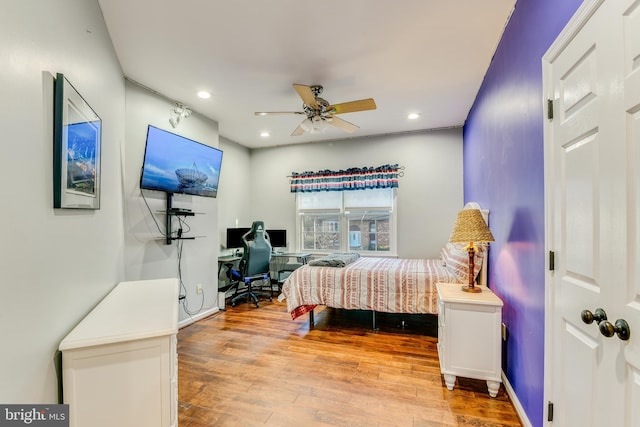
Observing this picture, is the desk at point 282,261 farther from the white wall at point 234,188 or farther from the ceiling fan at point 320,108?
the ceiling fan at point 320,108

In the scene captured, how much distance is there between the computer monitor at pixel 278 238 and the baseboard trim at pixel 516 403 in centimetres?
371

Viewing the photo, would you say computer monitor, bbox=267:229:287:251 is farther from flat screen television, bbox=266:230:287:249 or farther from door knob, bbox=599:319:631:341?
door knob, bbox=599:319:631:341

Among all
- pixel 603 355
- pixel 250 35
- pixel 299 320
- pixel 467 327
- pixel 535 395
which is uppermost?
pixel 250 35

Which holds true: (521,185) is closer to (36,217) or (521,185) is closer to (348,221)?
(36,217)

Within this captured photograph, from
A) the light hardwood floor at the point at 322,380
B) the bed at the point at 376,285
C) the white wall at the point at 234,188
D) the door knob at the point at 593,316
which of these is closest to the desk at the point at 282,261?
the white wall at the point at 234,188

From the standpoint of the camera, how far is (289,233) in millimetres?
5363

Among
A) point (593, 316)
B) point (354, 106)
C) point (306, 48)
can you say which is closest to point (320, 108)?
point (354, 106)

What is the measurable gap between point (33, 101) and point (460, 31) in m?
2.59

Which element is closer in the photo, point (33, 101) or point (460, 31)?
point (33, 101)

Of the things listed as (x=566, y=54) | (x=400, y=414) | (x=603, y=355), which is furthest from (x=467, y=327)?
Result: (x=566, y=54)

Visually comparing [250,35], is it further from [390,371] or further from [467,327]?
[390,371]

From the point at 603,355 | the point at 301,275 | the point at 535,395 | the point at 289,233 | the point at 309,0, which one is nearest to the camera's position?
the point at 603,355

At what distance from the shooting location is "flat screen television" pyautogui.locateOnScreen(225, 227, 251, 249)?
4.67 m

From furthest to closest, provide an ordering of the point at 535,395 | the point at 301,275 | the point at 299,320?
1. the point at 299,320
2. the point at 301,275
3. the point at 535,395
